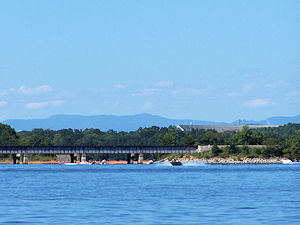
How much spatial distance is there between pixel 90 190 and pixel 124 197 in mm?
14036

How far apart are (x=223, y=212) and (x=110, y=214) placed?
8.95m

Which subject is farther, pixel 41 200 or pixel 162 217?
pixel 41 200

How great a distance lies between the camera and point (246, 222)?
2189 inches

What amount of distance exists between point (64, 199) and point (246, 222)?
25858 millimetres

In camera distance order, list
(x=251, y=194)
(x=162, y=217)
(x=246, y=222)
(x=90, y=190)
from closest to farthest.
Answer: (x=246, y=222), (x=162, y=217), (x=251, y=194), (x=90, y=190)

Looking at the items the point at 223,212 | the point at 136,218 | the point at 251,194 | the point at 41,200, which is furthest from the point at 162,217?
the point at 251,194

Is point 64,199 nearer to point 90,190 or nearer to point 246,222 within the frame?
point 90,190

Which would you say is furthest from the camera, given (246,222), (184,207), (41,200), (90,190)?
(90,190)

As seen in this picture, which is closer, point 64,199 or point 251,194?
point 64,199

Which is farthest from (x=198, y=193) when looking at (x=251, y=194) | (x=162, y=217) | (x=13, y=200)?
(x=162, y=217)

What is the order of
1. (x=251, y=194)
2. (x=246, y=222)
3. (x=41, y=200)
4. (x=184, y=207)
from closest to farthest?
(x=246, y=222), (x=184, y=207), (x=41, y=200), (x=251, y=194)

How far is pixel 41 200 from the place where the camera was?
247 feet

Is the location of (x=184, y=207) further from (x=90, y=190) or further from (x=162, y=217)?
(x=90, y=190)

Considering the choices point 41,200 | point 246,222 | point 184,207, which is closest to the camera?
point 246,222
